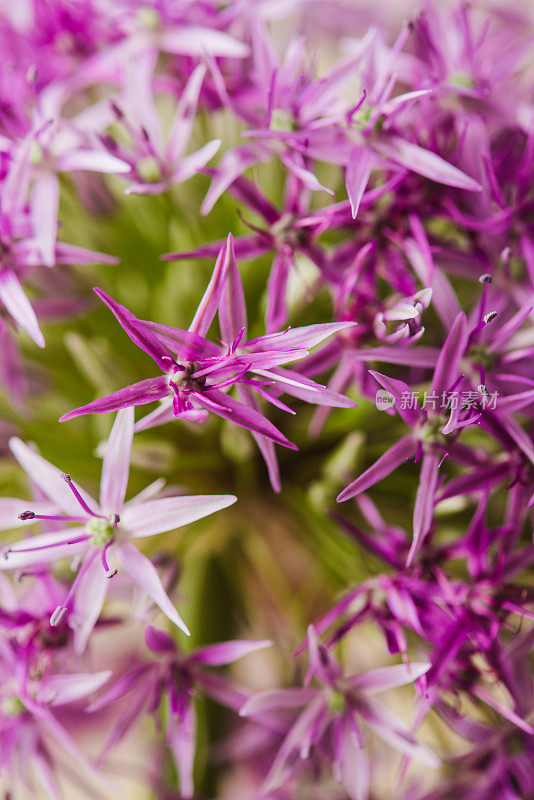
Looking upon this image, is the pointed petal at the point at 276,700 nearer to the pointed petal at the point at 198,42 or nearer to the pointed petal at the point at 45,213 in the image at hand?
the pointed petal at the point at 45,213

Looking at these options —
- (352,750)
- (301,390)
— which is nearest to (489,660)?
(352,750)

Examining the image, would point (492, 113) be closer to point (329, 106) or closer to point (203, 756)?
point (329, 106)

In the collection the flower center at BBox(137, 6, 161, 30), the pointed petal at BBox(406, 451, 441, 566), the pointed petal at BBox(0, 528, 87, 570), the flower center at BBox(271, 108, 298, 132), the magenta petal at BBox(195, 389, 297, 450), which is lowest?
the pointed petal at BBox(0, 528, 87, 570)

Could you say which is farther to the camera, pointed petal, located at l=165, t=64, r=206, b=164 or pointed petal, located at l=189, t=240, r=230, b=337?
pointed petal, located at l=165, t=64, r=206, b=164

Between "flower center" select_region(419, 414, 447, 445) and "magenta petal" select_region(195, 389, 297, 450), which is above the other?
"magenta petal" select_region(195, 389, 297, 450)

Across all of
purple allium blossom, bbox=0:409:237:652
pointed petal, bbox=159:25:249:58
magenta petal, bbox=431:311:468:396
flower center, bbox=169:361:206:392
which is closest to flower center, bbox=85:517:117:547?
purple allium blossom, bbox=0:409:237:652

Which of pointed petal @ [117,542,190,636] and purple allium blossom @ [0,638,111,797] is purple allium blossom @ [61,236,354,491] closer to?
pointed petal @ [117,542,190,636]
